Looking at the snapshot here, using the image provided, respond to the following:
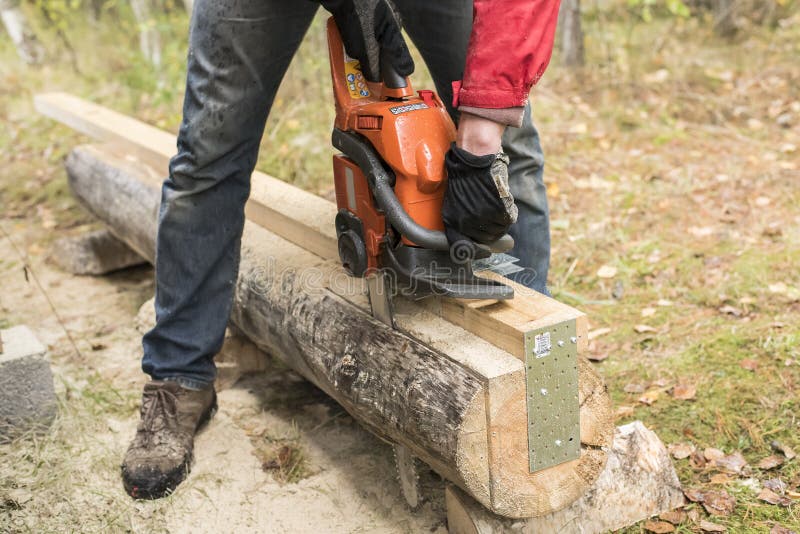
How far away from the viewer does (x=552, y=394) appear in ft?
6.47

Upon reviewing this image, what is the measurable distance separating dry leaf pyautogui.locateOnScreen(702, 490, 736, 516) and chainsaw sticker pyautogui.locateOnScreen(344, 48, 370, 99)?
1.51 metres

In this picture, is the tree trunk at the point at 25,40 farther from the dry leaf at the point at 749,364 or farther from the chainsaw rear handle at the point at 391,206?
the dry leaf at the point at 749,364

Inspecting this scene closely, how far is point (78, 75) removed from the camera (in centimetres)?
750

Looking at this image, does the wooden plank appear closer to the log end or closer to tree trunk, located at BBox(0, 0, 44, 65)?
the log end

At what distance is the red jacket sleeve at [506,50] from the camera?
5.78ft

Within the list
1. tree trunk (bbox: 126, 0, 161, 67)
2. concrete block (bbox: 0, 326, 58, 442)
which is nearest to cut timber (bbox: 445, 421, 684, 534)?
concrete block (bbox: 0, 326, 58, 442)

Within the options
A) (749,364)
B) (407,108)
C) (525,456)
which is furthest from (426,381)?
(749,364)

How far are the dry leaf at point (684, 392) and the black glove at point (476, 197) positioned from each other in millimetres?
1262

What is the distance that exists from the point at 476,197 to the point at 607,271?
206cm

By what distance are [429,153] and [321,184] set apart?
2.62 meters

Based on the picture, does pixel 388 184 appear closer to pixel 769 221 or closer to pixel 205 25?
pixel 205 25

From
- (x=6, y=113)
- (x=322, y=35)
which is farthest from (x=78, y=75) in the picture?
(x=322, y=35)

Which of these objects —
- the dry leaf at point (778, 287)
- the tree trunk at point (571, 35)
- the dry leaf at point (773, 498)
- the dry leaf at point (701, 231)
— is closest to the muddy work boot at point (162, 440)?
the dry leaf at point (773, 498)

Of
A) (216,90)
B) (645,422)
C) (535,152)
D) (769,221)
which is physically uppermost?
(216,90)
